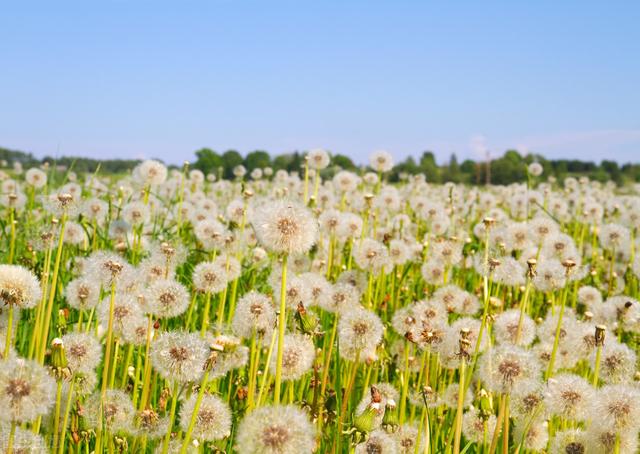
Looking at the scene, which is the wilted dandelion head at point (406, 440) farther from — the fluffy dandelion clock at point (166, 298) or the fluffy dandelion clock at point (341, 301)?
the fluffy dandelion clock at point (166, 298)

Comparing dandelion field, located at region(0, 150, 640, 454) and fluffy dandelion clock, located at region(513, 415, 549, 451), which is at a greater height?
dandelion field, located at region(0, 150, 640, 454)

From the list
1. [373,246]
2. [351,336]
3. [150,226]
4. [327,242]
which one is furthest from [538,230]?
[150,226]

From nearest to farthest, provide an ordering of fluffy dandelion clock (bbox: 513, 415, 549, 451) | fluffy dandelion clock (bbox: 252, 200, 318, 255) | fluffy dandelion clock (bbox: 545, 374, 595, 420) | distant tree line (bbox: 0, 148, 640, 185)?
fluffy dandelion clock (bbox: 252, 200, 318, 255)
fluffy dandelion clock (bbox: 545, 374, 595, 420)
fluffy dandelion clock (bbox: 513, 415, 549, 451)
distant tree line (bbox: 0, 148, 640, 185)

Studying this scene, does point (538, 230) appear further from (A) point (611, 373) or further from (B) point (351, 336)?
(B) point (351, 336)

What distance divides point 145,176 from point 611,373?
13.7ft

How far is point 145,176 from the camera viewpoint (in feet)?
18.7

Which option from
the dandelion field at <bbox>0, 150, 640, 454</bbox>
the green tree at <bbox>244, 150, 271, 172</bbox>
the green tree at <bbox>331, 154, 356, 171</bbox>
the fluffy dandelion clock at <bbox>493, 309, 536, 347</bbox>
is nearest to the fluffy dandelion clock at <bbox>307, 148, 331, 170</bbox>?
the dandelion field at <bbox>0, 150, 640, 454</bbox>

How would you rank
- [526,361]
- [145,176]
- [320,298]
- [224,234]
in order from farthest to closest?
[145,176], [224,234], [320,298], [526,361]

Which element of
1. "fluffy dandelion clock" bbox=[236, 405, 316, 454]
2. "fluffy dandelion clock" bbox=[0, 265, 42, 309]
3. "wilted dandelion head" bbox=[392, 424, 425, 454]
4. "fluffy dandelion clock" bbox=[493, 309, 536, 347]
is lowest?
"wilted dandelion head" bbox=[392, 424, 425, 454]

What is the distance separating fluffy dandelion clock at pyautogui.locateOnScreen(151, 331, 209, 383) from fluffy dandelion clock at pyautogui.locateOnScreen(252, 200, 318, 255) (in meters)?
0.40

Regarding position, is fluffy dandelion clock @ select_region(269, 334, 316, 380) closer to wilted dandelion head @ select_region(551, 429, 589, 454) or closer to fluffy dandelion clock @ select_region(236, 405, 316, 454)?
fluffy dandelion clock @ select_region(236, 405, 316, 454)

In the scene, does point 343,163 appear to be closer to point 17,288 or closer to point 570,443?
point 570,443

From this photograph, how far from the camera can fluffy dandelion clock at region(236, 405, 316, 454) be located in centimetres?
160

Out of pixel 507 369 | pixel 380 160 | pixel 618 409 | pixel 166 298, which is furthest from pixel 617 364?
pixel 380 160
